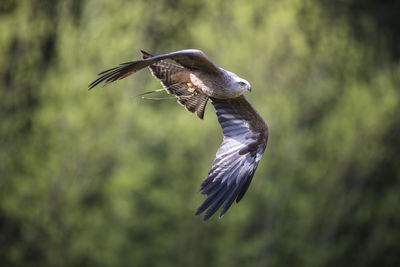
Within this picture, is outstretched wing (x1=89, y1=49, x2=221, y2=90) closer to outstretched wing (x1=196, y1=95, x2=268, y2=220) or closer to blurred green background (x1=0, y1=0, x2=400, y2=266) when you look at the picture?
outstretched wing (x1=196, y1=95, x2=268, y2=220)

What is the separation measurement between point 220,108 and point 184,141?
29.1 ft

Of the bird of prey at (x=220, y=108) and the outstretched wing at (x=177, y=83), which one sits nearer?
the bird of prey at (x=220, y=108)

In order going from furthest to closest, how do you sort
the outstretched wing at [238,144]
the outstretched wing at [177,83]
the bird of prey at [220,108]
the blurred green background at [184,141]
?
the blurred green background at [184,141] → the outstretched wing at [238,144] → the outstretched wing at [177,83] → the bird of prey at [220,108]

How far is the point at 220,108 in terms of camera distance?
568 centimetres

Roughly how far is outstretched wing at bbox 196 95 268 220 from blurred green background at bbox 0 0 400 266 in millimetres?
7560

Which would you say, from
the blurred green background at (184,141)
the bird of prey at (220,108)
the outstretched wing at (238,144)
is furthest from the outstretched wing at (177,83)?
the blurred green background at (184,141)

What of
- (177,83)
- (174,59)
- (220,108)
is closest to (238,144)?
(220,108)

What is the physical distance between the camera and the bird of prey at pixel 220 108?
15.3 feet

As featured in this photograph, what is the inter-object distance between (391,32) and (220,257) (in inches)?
470

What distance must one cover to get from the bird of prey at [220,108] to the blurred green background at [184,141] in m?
7.62

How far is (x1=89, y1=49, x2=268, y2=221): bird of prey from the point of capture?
4.66 meters

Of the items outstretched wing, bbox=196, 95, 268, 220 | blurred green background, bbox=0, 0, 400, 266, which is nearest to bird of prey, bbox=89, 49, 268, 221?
outstretched wing, bbox=196, 95, 268, 220

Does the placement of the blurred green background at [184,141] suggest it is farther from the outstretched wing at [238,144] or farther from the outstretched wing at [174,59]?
the outstretched wing at [174,59]

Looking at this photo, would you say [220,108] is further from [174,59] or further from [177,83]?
[174,59]
